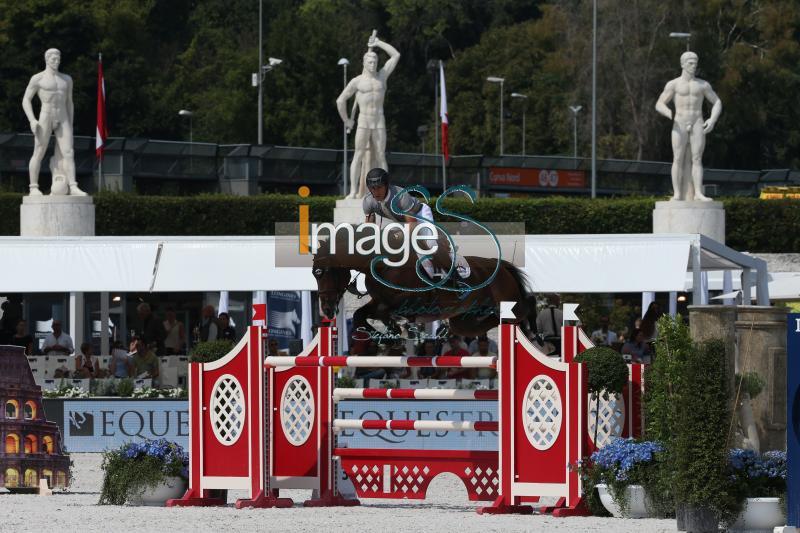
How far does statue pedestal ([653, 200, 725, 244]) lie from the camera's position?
2552 centimetres

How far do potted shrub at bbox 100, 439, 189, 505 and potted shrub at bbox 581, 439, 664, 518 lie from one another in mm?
2901

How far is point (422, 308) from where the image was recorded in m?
10.4

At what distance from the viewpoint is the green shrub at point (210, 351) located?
432 inches

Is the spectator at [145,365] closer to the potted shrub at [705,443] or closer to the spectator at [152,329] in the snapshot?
the spectator at [152,329]

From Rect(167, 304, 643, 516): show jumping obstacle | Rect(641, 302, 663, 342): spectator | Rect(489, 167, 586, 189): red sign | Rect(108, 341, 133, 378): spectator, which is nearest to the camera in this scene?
Rect(167, 304, 643, 516): show jumping obstacle

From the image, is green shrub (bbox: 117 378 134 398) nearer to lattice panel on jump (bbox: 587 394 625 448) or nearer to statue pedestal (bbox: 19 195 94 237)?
lattice panel on jump (bbox: 587 394 625 448)

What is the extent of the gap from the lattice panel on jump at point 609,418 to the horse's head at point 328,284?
169cm

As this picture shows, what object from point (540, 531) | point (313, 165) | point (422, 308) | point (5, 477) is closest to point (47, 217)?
point (5, 477)

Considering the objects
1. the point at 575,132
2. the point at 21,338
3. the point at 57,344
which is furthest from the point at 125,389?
the point at 575,132

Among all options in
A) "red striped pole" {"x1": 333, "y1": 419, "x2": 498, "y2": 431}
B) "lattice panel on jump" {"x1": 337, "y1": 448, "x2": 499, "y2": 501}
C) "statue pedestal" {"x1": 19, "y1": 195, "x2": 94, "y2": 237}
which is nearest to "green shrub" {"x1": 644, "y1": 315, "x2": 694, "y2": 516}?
"red striped pole" {"x1": 333, "y1": 419, "x2": 498, "y2": 431}

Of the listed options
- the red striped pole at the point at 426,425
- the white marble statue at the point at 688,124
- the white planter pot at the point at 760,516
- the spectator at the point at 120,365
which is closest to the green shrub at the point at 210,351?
the red striped pole at the point at 426,425

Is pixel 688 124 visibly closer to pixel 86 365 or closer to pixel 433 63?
pixel 86 365

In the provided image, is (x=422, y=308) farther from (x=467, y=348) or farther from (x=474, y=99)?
(x=474, y=99)

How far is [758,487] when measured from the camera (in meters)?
8.93
